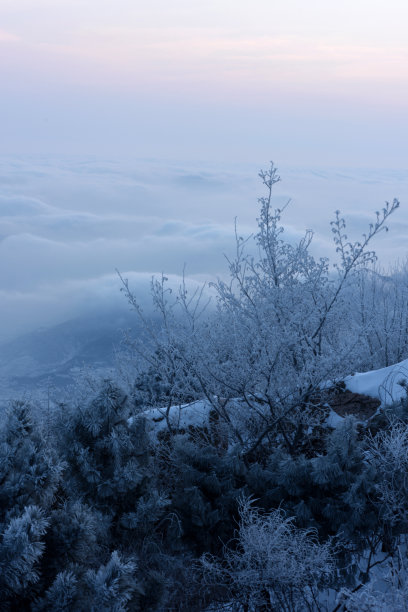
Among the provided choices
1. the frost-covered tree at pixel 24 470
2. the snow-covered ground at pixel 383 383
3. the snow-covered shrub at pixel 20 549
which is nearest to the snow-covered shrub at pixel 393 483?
the snow-covered ground at pixel 383 383

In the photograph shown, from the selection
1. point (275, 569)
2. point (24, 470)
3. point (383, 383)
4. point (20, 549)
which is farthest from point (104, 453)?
point (383, 383)

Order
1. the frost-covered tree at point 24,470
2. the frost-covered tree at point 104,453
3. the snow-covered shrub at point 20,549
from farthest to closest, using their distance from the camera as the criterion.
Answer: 1. the frost-covered tree at point 104,453
2. the frost-covered tree at point 24,470
3. the snow-covered shrub at point 20,549

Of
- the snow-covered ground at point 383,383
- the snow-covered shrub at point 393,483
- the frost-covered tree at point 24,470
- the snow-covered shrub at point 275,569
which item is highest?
the frost-covered tree at point 24,470

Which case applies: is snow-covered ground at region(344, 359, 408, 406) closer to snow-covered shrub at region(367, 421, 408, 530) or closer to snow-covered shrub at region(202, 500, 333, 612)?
snow-covered shrub at region(367, 421, 408, 530)

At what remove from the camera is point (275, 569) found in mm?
4543

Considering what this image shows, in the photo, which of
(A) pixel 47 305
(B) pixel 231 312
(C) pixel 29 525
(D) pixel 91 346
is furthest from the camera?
(A) pixel 47 305

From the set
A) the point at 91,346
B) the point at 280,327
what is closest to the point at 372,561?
the point at 280,327

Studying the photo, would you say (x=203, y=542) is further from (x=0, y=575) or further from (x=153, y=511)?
(x=0, y=575)

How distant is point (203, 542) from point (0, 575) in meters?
2.35

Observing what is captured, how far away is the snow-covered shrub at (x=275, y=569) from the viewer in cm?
455

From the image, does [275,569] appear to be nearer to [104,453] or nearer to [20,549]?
[104,453]

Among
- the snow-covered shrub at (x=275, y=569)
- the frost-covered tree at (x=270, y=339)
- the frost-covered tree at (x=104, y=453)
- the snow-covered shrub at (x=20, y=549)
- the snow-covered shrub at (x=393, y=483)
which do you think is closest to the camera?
the snow-covered shrub at (x=20, y=549)

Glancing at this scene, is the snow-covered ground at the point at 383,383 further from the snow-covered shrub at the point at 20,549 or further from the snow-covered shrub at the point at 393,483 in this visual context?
the snow-covered shrub at the point at 20,549

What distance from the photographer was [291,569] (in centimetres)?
454
